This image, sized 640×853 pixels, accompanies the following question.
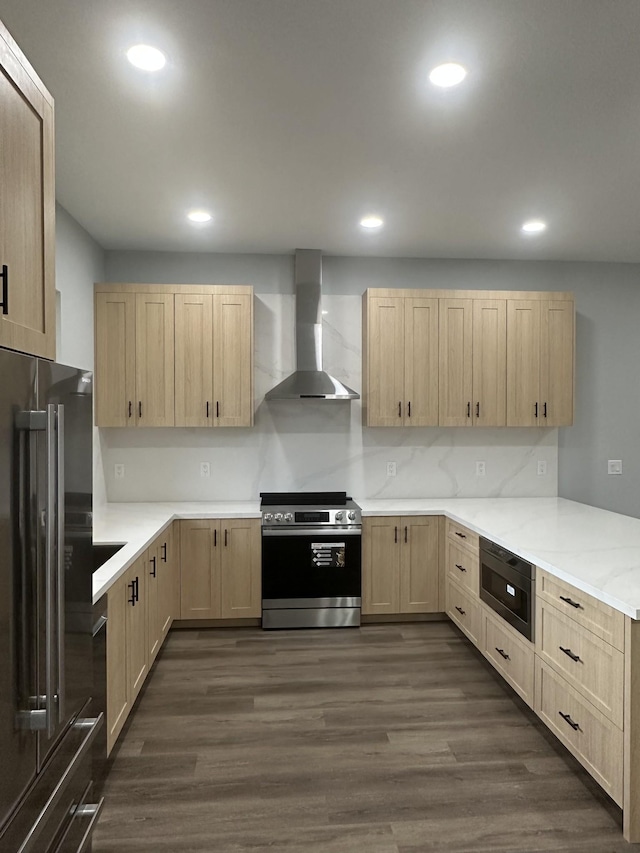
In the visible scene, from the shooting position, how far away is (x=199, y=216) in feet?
12.0

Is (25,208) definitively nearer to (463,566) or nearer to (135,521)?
(135,521)

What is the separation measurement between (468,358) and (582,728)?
2.67m

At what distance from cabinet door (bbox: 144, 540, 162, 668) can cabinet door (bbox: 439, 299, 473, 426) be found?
2.25 metres

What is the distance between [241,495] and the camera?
15.1ft

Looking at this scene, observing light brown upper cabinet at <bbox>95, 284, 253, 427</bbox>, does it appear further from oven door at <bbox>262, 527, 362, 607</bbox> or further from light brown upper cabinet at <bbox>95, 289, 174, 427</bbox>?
oven door at <bbox>262, 527, 362, 607</bbox>

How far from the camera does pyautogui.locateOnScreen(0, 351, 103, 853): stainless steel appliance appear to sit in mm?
1225

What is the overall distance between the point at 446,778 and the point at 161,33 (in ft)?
9.69

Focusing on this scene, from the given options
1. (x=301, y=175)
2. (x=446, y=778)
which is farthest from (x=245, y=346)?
(x=446, y=778)

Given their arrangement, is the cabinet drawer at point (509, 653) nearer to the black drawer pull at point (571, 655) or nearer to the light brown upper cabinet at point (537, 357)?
the black drawer pull at point (571, 655)

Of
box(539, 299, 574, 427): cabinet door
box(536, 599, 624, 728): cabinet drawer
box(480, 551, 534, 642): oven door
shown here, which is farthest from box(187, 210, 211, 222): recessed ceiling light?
box(536, 599, 624, 728): cabinet drawer

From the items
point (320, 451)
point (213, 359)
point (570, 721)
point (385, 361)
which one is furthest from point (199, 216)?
point (570, 721)

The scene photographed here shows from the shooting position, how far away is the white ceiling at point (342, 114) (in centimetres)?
181

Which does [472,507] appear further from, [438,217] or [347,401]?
[438,217]

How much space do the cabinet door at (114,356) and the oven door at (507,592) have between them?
264 cm
